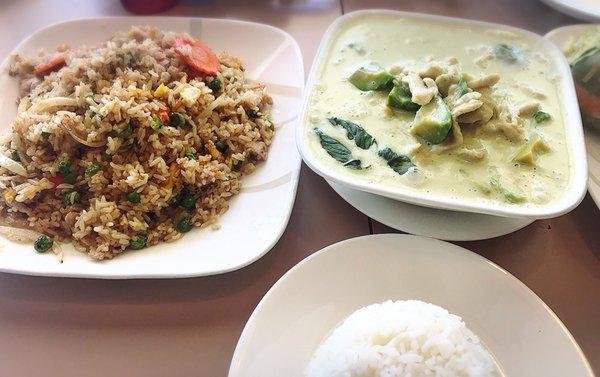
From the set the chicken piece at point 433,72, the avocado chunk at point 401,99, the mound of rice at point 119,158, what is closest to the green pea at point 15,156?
the mound of rice at point 119,158

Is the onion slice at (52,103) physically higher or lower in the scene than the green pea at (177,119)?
higher

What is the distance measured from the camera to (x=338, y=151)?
144 cm

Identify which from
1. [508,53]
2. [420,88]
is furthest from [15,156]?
[508,53]

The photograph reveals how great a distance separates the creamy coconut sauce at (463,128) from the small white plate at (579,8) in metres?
0.47

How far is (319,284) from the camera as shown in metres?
1.29

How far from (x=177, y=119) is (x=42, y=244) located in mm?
496

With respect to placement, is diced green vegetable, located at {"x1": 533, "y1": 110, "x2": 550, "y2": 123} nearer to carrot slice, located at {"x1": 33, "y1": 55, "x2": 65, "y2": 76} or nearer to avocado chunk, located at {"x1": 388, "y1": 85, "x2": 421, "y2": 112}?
avocado chunk, located at {"x1": 388, "y1": 85, "x2": 421, "y2": 112}

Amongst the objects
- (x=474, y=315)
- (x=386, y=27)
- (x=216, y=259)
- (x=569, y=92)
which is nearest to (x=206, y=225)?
(x=216, y=259)

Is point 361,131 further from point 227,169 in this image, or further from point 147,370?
point 147,370

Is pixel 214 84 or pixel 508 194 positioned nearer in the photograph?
pixel 508 194

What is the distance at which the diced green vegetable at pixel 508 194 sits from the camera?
133 cm

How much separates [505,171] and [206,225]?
2.65 ft

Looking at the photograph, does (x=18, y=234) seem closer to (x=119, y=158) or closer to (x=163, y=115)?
(x=119, y=158)

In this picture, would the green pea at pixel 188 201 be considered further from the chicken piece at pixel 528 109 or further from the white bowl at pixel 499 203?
the chicken piece at pixel 528 109
